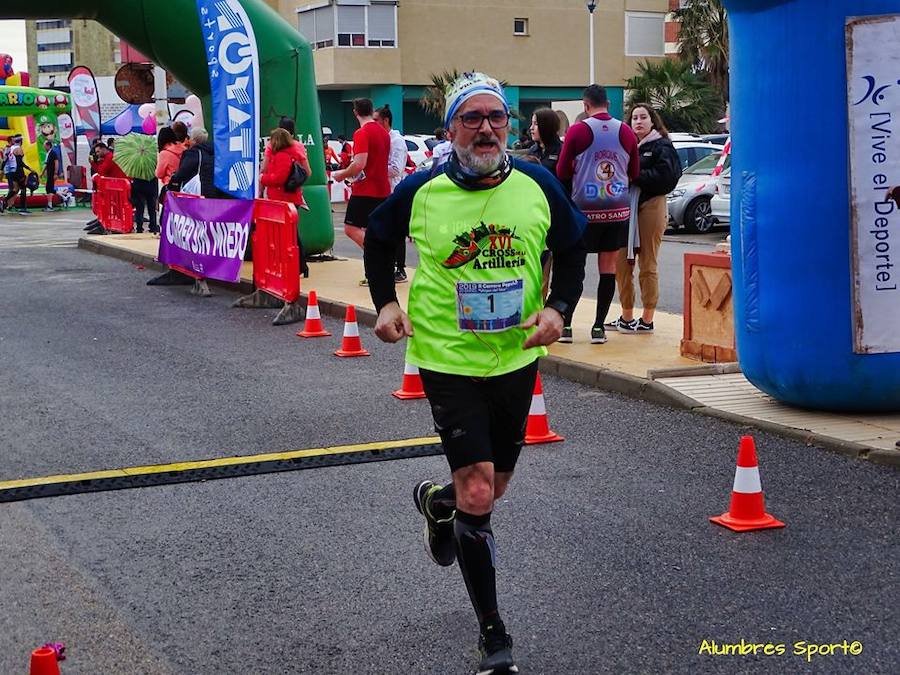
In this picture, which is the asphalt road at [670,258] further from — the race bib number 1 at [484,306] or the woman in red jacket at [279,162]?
the race bib number 1 at [484,306]

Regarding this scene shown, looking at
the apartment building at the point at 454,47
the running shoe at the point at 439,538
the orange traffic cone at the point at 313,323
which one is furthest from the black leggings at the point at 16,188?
the running shoe at the point at 439,538

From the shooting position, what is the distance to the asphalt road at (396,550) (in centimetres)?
435

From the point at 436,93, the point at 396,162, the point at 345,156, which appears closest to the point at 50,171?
the point at 345,156

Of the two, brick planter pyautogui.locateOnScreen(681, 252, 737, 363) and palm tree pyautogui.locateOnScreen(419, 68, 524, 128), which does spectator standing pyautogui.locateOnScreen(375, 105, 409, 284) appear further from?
palm tree pyautogui.locateOnScreen(419, 68, 524, 128)

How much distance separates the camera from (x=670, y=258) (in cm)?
1883

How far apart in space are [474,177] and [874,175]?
353cm

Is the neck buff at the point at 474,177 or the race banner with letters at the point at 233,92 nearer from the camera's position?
the neck buff at the point at 474,177

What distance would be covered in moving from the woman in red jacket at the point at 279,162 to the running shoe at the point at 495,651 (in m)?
11.5

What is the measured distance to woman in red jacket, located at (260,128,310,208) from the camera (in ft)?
49.3

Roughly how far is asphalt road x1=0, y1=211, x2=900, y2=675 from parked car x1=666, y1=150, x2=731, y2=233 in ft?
47.8

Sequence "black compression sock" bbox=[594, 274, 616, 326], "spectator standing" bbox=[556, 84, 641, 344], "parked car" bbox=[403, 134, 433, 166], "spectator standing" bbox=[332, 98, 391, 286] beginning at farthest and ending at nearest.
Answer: "parked car" bbox=[403, 134, 433, 166], "spectator standing" bbox=[332, 98, 391, 286], "black compression sock" bbox=[594, 274, 616, 326], "spectator standing" bbox=[556, 84, 641, 344]

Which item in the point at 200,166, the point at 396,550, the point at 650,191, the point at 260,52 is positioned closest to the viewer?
the point at 396,550

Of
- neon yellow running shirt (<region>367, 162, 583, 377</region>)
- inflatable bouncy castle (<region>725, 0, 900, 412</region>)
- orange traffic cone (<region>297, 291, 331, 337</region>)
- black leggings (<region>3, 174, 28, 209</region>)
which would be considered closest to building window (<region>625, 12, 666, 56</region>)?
black leggings (<region>3, 174, 28, 209</region>)

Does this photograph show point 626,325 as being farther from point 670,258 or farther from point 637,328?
point 670,258
